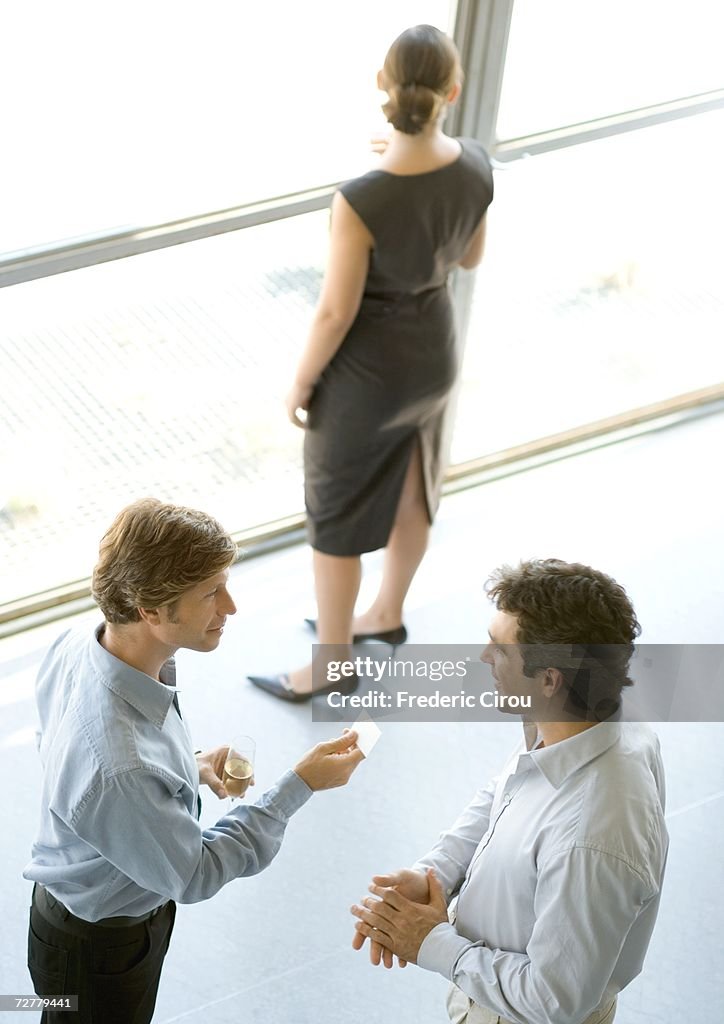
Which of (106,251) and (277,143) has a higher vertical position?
(277,143)

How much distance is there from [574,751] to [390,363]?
1.37 m

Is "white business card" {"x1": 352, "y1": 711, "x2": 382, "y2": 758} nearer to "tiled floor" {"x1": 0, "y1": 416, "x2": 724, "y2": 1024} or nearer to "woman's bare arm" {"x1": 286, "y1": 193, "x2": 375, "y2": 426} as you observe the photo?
"tiled floor" {"x1": 0, "y1": 416, "x2": 724, "y2": 1024}

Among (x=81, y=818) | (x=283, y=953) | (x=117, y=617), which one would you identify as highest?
(x=117, y=617)

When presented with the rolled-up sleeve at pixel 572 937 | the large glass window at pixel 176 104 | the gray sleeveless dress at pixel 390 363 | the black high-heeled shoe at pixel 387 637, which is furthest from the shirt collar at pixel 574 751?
the large glass window at pixel 176 104

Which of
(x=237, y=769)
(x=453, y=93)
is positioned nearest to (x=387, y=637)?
(x=237, y=769)

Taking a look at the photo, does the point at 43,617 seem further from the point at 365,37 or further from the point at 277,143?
the point at 365,37

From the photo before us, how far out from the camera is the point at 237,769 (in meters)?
2.40

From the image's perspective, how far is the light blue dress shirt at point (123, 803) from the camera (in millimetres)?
1933

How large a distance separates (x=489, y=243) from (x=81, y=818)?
2.56 metres

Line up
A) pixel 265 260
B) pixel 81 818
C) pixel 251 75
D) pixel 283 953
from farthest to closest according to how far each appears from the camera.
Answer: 1. pixel 265 260
2. pixel 251 75
3. pixel 283 953
4. pixel 81 818

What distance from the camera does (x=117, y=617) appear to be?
2033 mm

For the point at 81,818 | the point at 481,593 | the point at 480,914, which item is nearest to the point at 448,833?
the point at 480,914

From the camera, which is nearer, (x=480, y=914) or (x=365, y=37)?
(x=480, y=914)

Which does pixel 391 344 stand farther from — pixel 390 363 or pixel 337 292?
pixel 337 292
